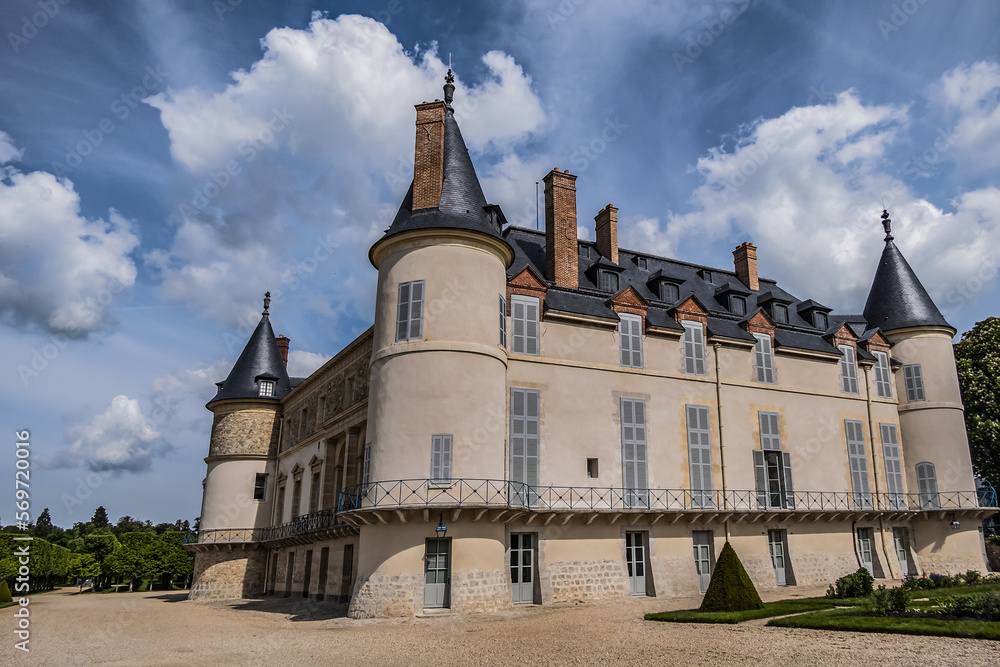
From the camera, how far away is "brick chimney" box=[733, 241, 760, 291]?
96.7 feet

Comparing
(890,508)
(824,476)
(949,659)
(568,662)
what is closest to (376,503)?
(568,662)

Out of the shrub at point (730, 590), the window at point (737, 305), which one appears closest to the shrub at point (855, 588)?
the shrub at point (730, 590)

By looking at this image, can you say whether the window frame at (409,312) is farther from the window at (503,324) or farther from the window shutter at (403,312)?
the window at (503,324)

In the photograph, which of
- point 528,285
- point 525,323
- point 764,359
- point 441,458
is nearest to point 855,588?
point 764,359

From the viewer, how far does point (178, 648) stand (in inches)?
539

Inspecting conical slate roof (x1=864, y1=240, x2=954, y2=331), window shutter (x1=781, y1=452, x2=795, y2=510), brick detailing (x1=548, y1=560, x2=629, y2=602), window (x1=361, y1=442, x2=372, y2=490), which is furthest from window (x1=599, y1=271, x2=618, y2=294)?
conical slate roof (x1=864, y1=240, x2=954, y2=331)

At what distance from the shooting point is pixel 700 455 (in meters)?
22.8

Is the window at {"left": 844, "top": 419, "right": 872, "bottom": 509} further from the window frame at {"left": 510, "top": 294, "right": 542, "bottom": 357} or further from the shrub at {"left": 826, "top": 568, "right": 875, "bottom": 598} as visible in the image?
the window frame at {"left": 510, "top": 294, "right": 542, "bottom": 357}

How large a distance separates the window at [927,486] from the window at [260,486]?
26851 mm

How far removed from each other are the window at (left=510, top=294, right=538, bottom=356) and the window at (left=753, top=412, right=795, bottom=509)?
28.6ft

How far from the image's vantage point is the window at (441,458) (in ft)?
58.8

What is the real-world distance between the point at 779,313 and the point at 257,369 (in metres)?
23.4

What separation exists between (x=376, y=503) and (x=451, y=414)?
289 cm

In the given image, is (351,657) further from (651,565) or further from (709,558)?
(709,558)
